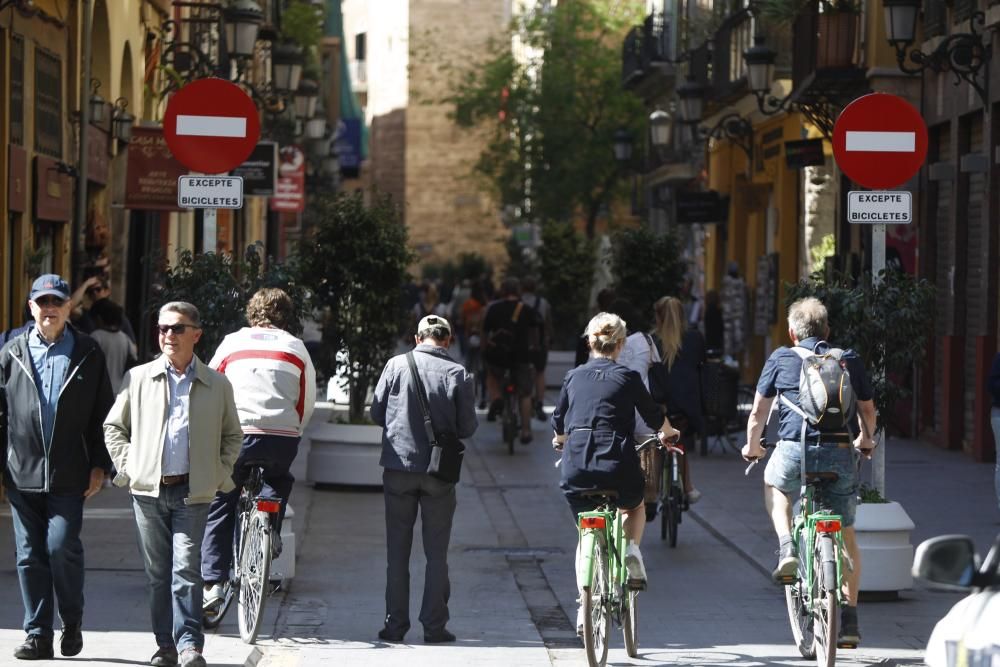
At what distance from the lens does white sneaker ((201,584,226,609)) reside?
10.1 metres

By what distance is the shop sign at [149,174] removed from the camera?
20156mm

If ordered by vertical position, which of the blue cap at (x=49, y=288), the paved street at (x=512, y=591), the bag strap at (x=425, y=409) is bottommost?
the paved street at (x=512, y=591)

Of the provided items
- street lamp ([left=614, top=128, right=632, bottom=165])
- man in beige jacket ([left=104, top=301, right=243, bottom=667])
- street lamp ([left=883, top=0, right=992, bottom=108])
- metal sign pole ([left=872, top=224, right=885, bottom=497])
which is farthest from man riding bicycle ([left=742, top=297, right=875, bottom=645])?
street lamp ([left=614, top=128, right=632, bottom=165])

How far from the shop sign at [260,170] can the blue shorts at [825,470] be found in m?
11.2

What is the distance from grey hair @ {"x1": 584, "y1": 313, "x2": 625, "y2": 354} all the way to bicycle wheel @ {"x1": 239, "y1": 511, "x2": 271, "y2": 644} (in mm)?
1825

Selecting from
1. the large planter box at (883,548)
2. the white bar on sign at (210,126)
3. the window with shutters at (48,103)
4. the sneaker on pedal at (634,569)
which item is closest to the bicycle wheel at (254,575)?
the sneaker on pedal at (634,569)

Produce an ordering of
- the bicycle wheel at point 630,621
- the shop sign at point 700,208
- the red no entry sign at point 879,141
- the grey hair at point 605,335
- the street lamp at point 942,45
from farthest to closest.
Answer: the shop sign at point 700,208, the street lamp at point 942,45, the red no entry sign at point 879,141, the grey hair at point 605,335, the bicycle wheel at point 630,621

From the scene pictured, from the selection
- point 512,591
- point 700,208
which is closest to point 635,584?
point 512,591

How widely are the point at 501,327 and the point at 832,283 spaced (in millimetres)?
10260

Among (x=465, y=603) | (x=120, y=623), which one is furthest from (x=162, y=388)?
(x=465, y=603)

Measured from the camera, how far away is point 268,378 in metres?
10.1

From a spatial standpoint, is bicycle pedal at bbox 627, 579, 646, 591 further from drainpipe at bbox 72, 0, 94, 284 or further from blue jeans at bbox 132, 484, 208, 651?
drainpipe at bbox 72, 0, 94, 284

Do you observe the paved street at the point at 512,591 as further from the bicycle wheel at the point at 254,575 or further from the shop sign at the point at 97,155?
the shop sign at the point at 97,155

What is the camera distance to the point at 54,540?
9.19 meters
